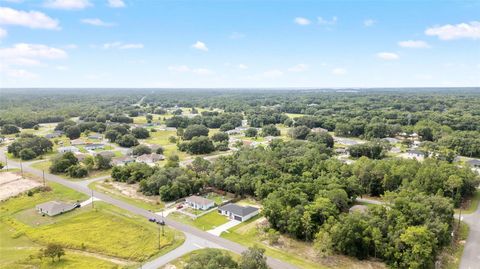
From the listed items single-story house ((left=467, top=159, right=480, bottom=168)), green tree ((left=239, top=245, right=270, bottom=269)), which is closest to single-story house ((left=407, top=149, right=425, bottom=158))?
single-story house ((left=467, top=159, right=480, bottom=168))

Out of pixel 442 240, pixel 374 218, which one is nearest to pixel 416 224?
pixel 442 240

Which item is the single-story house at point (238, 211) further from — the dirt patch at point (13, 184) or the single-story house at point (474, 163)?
the single-story house at point (474, 163)

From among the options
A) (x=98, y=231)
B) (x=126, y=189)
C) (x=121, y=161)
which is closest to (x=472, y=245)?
(x=98, y=231)

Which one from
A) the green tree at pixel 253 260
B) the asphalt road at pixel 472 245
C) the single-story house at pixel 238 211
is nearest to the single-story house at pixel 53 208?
the single-story house at pixel 238 211

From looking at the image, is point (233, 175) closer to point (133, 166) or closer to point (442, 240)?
point (133, 166)

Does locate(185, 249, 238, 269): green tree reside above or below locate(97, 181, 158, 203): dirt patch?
above

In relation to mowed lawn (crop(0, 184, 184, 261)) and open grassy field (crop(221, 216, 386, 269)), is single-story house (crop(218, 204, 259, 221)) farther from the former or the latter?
mowed lawn (crop(0, 184, 184, 261))

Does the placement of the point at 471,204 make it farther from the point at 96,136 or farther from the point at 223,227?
the point at 96,136

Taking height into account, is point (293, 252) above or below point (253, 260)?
below
